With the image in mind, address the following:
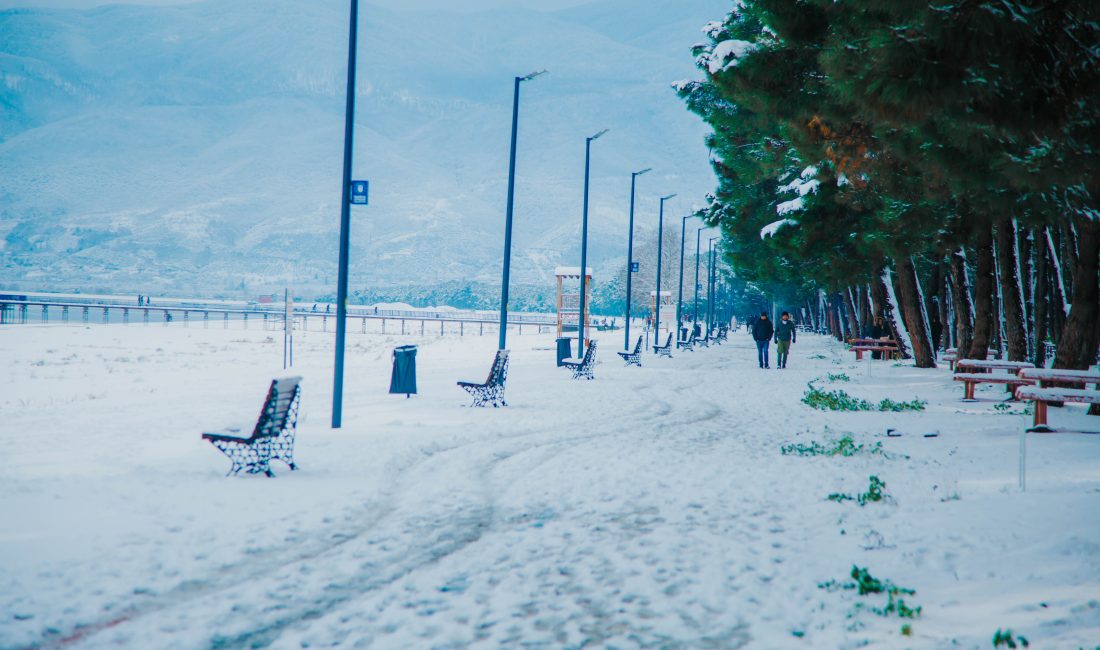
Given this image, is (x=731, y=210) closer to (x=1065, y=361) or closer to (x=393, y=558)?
(x=1065, y=361)

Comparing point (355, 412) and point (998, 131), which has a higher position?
point (998, 131)

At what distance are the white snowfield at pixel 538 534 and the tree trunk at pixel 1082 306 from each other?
2422 millimetres

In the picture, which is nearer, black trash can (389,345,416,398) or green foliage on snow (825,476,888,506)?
green foliage on snow (825,476,888,506)

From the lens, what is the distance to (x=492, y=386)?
53.6 feet

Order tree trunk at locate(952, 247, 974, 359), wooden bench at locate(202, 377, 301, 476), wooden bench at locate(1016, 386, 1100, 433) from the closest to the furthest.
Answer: wooden bench at locate(202, 377, 301, 476) → wooden bench at locate(1016, 386, 1100, 433) → tree trunk at locate(952, 247, 974, 359)

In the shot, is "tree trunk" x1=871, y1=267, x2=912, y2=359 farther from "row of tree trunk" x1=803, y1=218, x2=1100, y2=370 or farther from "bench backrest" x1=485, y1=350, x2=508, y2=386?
"bench backrest" x1=485, y1=350, x2=508, y2=386

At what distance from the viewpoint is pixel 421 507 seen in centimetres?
823

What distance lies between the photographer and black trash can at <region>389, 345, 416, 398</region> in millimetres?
17594

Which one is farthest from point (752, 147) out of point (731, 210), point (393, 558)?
point (393, 558)

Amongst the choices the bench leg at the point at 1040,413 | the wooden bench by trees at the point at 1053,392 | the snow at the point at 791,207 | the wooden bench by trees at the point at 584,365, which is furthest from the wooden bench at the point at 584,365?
the bench leg at the point at 1040,413

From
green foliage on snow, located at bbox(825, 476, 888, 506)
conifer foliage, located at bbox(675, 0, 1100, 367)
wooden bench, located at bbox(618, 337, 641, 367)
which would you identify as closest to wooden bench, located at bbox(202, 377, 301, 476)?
green foliage on snow, located at bbox(825, 476, 888, 506)

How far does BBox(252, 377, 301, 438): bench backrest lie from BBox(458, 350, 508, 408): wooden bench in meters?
6.37

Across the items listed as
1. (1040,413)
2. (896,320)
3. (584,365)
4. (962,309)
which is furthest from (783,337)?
(1040,413)

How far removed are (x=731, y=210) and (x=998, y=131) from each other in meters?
25.4
